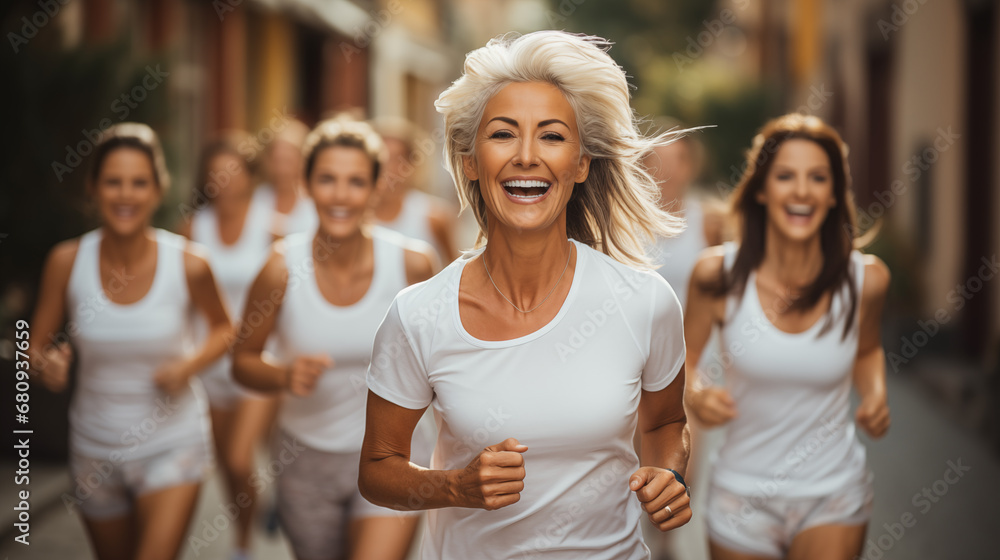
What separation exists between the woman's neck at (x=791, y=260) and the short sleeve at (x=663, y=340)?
44.2 inches

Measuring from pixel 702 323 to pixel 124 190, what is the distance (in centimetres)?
237

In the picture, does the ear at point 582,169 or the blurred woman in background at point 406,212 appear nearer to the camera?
the ear at point 582,169

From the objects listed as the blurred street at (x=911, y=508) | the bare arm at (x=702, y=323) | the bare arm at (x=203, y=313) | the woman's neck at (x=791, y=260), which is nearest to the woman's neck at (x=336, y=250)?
the bare arm at (x=203, y=313)

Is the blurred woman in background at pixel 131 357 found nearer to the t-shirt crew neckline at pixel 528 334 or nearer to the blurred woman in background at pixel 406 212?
the t-shirt crew neckline at pixel 528 334

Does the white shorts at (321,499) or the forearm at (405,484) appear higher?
the forearm at (405,484)

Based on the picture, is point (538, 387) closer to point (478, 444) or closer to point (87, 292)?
point (478, 444)

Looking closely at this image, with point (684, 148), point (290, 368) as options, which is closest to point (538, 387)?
point (290, 368)

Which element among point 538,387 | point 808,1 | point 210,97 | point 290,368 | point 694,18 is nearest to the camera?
point 538,387

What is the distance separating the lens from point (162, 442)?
4031 mm

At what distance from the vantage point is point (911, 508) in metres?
6.18

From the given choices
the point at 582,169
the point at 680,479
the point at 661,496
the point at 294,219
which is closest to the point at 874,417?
the point at 680,479

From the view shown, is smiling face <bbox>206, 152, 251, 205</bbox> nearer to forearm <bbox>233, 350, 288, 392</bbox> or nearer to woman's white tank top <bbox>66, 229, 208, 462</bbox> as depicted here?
woman's white tank top <bbox>66, 229, 208, 462</bbox>

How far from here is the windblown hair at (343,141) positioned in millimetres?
4332

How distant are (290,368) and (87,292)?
40.4 inches
